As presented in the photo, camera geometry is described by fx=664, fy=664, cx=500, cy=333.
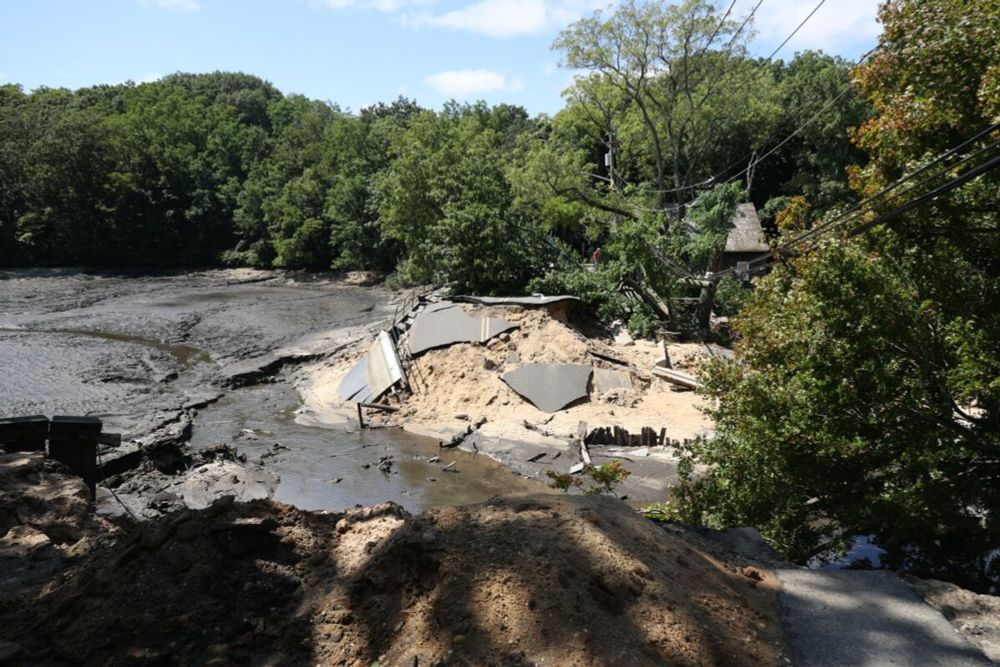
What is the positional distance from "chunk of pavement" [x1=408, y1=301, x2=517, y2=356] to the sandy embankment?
0.28 meters

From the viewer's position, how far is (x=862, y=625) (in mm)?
4508

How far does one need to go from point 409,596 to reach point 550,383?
13959 millimetres

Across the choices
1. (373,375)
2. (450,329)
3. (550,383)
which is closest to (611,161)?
(450,329)

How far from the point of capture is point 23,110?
58844mm

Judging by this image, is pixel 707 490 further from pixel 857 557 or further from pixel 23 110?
pixel 23 110

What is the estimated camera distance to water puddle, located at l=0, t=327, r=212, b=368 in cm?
2534

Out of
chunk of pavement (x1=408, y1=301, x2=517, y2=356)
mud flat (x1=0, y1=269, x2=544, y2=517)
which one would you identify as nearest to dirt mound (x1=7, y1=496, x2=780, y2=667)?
mud flat (x1=0, y1=269, x2=544, y2=517)

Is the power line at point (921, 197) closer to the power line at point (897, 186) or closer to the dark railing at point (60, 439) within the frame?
the power line at point (897, 186)

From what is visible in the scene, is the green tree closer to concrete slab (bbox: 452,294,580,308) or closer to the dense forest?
the dense forest

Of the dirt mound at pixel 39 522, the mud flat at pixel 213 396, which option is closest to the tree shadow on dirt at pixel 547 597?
the dirt mound at pixel 39 522

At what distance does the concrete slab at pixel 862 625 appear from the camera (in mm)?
4152

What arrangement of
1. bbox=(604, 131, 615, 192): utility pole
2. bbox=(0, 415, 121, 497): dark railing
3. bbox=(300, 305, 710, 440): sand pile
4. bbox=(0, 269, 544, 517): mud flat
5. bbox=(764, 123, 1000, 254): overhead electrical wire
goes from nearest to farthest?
bbox=(764, 123, 1000, 254): overhead electrical wire, bbox=(0, 415, 121, 497): dark railing, bbox=(0, 269, 544, 517): mud flat, bbox=(300, 305, 710, 440): sand pile, bbox=(604, 131, 615, 192): utility pole

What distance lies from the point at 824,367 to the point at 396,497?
29.1 ft

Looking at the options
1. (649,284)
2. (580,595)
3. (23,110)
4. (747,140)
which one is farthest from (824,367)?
(23,110)
